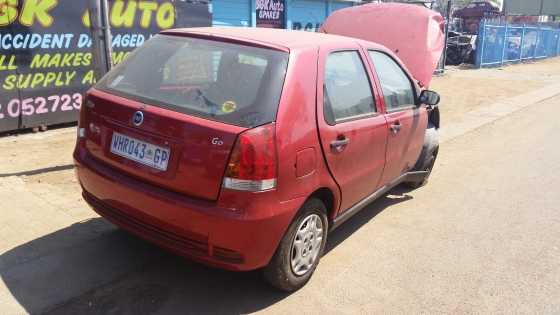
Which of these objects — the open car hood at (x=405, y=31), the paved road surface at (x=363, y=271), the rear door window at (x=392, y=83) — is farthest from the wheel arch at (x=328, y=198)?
the open car hood at (x=405, y=31)

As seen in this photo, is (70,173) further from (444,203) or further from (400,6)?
(400,6)

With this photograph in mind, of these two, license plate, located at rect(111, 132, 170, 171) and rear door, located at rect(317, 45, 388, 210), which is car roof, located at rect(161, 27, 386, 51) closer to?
rear door, located at rect(317, 45, 388, 210)

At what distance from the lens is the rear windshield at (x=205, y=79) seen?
2.92 meters

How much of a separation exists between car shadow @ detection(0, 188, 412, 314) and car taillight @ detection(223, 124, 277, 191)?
880 mm

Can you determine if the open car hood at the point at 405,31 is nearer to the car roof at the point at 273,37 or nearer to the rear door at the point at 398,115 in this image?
the rear door at the point at 398,115

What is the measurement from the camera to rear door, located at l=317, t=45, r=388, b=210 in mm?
3348

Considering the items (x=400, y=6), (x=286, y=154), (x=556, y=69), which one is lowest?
(x=556, y=69)

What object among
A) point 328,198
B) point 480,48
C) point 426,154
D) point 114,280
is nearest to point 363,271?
point 328,198

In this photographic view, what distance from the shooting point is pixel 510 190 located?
5824 mm

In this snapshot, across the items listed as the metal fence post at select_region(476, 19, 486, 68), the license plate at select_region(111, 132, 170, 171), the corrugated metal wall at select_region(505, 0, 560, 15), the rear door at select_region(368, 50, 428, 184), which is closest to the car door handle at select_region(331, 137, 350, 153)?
the rear door at select_region(368, 50, 428, 184)

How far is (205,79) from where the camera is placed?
316cm

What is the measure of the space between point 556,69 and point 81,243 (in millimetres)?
25018

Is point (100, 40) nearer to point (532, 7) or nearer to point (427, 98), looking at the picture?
point (427, 98)

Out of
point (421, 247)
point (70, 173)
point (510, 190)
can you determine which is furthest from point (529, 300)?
point (70, 173)
